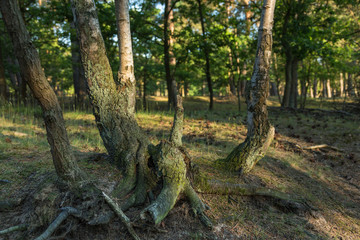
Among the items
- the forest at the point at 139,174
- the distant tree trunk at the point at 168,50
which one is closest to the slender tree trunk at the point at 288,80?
the distant tree trunk at the point at 168,50

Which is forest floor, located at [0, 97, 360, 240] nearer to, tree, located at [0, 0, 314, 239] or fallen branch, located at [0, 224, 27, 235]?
fallen branch, located at [0, 224, 27, 235]

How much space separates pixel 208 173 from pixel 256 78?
1860 millimetres

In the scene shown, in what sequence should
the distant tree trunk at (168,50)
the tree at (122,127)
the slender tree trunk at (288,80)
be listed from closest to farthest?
1. the tree at (122,127)
2. the distant tree trunk at (168,50)
3. the slender tree trunk at (288,80)

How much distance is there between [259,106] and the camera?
13.5 feet

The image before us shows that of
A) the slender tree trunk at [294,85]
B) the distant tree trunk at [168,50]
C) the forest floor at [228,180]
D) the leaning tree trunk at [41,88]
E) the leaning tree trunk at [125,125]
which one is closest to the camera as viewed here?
the leaning tree trunk at [41,88]

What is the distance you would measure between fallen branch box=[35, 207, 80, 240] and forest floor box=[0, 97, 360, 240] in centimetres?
10

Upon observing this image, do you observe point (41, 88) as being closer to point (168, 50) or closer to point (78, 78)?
point (168, 50)

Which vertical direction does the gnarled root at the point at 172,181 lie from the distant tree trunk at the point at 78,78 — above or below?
below

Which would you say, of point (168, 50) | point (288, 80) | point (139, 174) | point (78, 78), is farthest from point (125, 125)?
point (288, 80)

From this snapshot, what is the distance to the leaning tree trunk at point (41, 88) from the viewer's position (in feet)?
7.36

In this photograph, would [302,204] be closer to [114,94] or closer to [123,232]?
[123,232]

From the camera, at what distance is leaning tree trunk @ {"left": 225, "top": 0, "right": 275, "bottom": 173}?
13.4 ft

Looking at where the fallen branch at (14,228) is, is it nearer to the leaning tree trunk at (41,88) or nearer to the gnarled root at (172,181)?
the leaning tree trunk at (41,88)

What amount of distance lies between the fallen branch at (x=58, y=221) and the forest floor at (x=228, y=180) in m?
0.10
